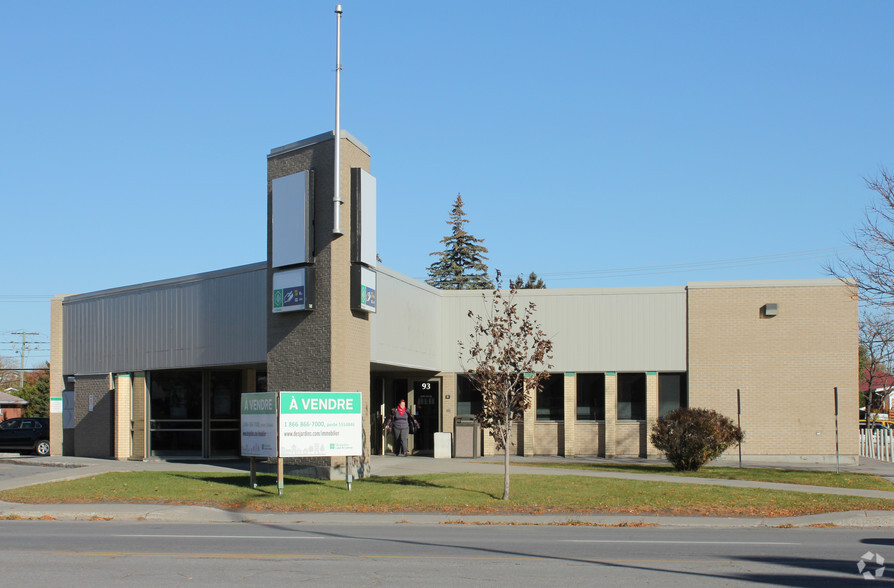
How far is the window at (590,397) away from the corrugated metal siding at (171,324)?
454 inches

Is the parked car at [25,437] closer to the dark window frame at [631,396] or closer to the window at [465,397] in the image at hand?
the window at [465,397]

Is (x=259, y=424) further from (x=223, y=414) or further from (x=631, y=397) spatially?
(x=631, y=397)

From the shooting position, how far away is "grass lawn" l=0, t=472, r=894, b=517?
16.7m

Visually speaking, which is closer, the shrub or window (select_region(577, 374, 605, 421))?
the shrub

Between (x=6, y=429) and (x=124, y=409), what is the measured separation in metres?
6.39

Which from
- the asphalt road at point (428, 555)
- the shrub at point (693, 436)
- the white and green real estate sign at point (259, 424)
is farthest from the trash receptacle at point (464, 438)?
the asphalt road at point (428, 555)

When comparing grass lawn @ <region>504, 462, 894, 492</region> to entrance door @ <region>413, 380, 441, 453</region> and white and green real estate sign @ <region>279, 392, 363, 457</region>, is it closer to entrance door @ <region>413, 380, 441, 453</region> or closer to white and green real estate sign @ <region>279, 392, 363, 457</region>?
entrance door @ <region>413, 380, 441, 453</region>

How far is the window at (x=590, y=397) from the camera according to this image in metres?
30.3

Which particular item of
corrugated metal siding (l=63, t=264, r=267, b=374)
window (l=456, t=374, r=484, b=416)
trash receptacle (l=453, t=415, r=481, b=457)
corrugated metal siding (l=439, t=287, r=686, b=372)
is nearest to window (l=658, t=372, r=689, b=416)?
corrugated metal siding (l=439, t=287, r=686, b=372)

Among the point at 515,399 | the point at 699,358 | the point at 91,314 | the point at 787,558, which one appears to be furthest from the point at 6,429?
the point at 787,558

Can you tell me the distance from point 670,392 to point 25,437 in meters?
22.5

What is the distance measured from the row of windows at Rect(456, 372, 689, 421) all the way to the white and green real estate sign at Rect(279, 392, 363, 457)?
1090cm

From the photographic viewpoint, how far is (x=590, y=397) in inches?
1198

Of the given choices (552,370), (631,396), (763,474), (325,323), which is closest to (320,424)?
(325,323)
